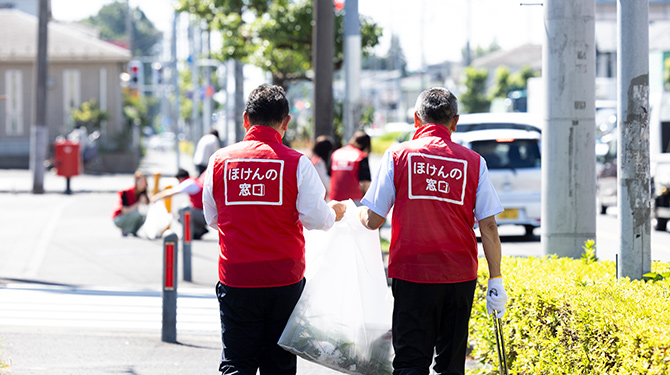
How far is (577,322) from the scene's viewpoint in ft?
16.1

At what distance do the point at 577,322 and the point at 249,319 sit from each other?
5.46ft

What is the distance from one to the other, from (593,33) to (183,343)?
409 centimetres

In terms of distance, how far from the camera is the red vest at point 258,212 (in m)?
4.70

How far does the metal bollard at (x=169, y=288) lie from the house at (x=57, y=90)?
30.8 m

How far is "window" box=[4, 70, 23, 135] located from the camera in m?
38.5

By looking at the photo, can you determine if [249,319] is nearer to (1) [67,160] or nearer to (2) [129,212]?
(2) [129,212]

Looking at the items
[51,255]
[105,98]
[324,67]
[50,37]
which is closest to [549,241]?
[324,67]

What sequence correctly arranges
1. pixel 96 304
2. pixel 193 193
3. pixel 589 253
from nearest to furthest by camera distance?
pixel 589 253, pixel 96 304, pixel 193 193

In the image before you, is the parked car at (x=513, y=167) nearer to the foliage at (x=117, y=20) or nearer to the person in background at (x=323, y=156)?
the person in background at (x=323, y=156)

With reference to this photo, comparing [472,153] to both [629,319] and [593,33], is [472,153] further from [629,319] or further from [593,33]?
[593,33]

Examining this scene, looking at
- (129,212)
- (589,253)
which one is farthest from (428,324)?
(129,212)

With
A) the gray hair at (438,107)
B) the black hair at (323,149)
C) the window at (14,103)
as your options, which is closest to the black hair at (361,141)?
the black hair at (323,149)

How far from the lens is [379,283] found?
17.0 feet

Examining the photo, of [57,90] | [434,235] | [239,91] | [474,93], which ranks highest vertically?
[474,93]
